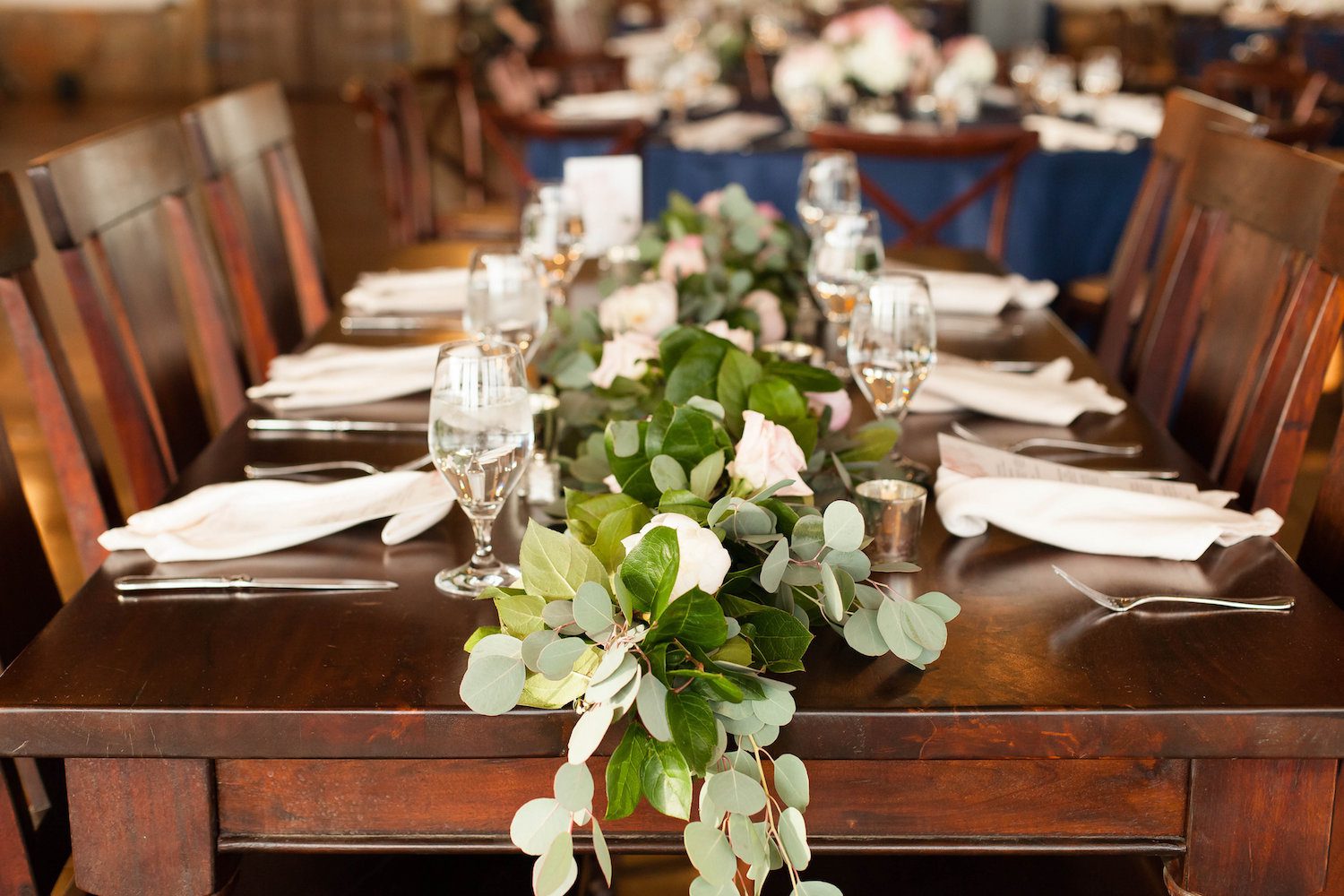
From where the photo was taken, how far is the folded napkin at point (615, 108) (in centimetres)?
435

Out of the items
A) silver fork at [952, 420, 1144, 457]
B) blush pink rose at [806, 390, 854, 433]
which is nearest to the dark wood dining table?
blush pink rose at [806, 390, 854, 433]

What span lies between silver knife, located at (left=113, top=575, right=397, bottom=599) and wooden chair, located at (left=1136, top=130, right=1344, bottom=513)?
105cm

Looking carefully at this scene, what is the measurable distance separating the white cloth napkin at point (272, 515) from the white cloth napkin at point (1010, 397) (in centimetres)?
62

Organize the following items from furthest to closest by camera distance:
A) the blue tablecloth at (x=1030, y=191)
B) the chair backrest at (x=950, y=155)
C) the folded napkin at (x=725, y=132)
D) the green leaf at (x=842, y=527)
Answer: the folded napkin at (x=725, y=132), the blue tablecloth at (x=1030, y=191), the chair backrest at (x=950, y=155), the green leaf at (x=842, y=527)

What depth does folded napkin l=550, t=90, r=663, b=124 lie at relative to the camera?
14.3 ft

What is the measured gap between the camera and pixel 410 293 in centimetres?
217

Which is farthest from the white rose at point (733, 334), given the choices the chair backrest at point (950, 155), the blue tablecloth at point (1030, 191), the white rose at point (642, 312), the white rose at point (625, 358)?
the blue tablecloth at point (1030, 191)

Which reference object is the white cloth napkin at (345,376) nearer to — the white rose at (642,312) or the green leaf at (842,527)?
the white rose at (642,312)

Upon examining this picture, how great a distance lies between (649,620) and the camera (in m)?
0.80

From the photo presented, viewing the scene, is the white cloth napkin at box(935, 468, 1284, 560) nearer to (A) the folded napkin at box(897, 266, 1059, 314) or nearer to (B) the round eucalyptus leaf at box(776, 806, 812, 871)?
(B) the round eucalyptus leaf at box(776, 806, 812, 871)

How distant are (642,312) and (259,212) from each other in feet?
3.97

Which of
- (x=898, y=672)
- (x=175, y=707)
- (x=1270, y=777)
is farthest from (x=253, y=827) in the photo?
(x=1270, y=777)

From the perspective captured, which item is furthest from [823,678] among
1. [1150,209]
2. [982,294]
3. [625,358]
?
[1150,209]

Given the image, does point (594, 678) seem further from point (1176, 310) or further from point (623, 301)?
point (1176, 310)
